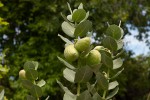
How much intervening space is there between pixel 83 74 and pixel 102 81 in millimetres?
85

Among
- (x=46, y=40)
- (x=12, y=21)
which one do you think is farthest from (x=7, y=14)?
(x=46, y=40)

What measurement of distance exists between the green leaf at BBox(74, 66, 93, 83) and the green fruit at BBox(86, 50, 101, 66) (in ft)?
0.06

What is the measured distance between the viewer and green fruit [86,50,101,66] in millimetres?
994

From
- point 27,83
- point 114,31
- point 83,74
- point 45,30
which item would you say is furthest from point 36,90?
point 45,30

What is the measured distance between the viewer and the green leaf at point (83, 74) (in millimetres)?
982

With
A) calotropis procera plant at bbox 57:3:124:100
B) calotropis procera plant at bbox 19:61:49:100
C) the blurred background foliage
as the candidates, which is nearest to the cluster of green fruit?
calotropis procera plant at bbox 57:3:124:100

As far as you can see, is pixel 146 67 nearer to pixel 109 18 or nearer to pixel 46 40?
pixel 109 18

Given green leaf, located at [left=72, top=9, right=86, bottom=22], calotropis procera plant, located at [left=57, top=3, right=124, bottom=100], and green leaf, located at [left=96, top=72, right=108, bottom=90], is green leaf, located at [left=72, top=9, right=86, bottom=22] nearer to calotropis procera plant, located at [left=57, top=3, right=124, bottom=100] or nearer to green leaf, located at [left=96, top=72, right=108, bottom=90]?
calotropis procera plant, located at [left=57, top=3, right=124, bottom=100]

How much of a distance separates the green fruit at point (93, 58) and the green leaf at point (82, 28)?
0.21ft

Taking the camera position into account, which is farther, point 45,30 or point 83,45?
point 45,30

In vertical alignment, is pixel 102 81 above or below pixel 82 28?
below

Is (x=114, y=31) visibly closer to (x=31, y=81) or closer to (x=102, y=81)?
(x=102, y=81)

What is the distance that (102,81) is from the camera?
1.05 meters

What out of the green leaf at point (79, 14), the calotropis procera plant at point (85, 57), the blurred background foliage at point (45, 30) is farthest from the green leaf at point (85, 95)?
the blurred background foliage at point (45, 30)
